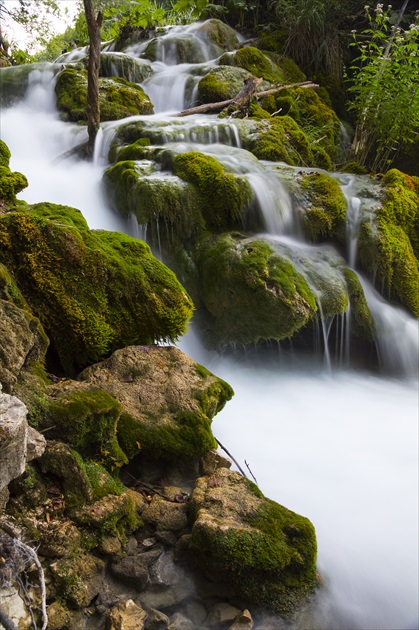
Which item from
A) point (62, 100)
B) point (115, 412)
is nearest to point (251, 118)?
point (62, 100)

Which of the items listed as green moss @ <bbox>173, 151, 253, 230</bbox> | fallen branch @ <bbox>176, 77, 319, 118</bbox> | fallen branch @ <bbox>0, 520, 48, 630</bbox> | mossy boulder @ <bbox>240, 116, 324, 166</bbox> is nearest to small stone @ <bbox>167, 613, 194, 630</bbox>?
fallen branch @ <bbox>0, 520, 48, 630</bbox>

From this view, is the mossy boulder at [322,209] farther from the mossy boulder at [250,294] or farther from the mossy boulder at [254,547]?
the mossy boulder at [254,547]

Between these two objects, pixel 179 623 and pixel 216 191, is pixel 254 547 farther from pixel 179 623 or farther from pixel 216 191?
pixel 216 191

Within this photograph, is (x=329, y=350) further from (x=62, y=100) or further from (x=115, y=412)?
(x=62, y=100)

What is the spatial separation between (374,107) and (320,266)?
4272 millimetres

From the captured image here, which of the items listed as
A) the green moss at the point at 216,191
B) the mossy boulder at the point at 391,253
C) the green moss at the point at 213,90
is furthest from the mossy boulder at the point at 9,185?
the green moss at the point at 213,90

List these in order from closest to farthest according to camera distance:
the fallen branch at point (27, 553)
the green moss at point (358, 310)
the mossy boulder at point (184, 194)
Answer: the fallen branch at point (27, 553)
the mossy boulder at point (184, 194)
the green moss at point (358, 310)

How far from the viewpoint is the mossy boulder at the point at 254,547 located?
2340 millimetres

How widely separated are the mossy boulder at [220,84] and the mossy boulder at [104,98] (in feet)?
3.79

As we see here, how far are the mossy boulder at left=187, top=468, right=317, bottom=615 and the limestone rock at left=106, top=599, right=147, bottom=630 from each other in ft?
1.33

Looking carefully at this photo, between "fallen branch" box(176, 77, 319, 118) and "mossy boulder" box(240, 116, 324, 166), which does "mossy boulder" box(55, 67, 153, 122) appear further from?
"mossy boulder" box(240, 116, 324, 166)

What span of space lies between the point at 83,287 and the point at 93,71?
4488 millimetres

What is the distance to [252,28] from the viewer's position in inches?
548

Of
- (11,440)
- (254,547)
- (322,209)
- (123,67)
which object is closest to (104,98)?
Answer: (123,67)
